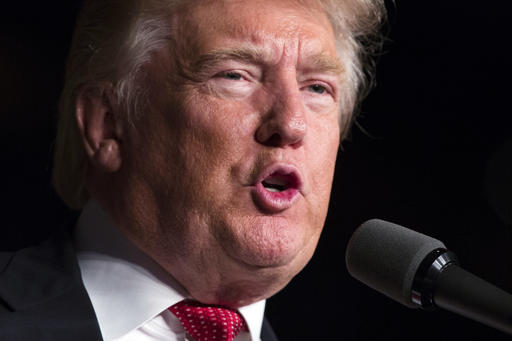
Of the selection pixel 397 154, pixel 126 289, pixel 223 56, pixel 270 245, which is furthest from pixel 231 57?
pixel 397 154

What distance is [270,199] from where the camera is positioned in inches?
70.9

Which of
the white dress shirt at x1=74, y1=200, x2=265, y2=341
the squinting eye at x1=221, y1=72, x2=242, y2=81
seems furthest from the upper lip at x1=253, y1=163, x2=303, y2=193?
the white dress shirt at x1=74, y1=200, x2=265, y2=341

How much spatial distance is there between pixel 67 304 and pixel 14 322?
13cm

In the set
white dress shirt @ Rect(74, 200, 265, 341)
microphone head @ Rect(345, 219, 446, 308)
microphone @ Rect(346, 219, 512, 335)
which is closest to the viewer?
microphone @ Rect(346, 219, 512, 335)

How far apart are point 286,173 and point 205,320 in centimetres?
43

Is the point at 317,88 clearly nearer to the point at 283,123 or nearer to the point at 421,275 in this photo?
the point at 283,123

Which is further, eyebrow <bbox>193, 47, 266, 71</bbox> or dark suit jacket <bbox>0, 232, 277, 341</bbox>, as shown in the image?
eyebrow <bbox>193, 47, 266, 71</bbox>

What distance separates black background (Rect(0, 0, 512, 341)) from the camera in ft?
8.34

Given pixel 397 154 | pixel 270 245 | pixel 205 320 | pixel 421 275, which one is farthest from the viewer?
pixel 397 154

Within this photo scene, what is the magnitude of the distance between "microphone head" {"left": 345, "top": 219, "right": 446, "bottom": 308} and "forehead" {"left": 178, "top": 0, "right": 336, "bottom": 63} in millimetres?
717

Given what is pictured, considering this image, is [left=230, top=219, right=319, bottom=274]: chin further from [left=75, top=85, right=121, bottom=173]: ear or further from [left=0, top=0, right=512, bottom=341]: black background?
[left=0, top=0, right=512, bottom=341]: black background

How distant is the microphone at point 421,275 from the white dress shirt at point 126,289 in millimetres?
699

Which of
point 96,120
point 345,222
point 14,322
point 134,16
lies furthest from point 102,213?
point 345,222

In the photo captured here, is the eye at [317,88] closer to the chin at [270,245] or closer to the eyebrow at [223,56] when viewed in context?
the eyebrow at [223,56]
